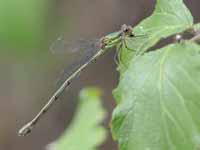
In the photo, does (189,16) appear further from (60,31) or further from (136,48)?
(60,31)

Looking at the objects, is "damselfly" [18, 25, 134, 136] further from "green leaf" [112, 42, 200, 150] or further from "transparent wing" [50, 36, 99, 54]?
"green leaf" [112, 42, 200, 150]

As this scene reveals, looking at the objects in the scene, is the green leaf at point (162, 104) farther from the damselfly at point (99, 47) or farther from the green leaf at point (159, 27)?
the damselfly at point (99, 47)

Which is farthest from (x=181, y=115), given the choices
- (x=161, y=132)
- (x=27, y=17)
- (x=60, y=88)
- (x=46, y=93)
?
(x=46, y=93)

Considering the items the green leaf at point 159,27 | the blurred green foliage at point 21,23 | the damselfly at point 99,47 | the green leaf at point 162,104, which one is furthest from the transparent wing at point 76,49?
the blurred green foliage at point 21,23

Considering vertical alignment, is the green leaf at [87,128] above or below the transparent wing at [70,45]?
below

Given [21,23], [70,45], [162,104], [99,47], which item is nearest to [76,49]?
[70,45]

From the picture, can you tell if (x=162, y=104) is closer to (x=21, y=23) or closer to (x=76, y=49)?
(x=76, y=49)
